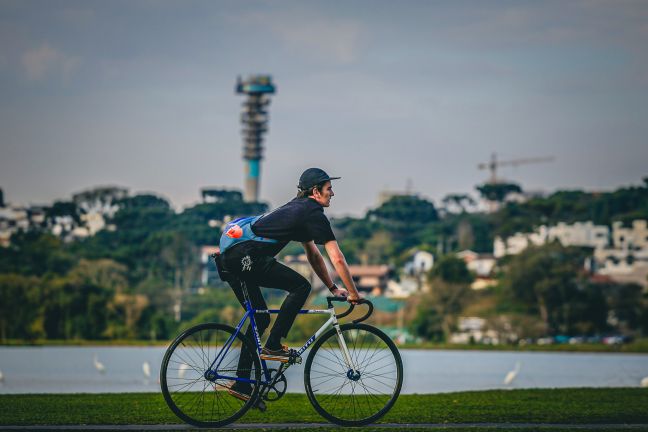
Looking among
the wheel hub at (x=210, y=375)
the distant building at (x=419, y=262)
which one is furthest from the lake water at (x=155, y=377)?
the distant building at (x=419, y=262)

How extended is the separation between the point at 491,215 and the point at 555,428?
17411 cm

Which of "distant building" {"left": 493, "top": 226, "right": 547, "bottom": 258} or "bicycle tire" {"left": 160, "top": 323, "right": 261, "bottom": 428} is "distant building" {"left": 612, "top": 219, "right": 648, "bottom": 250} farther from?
"bicycle tire" {"left": 160, "top": 323, "right": 261, "bottom": 428}

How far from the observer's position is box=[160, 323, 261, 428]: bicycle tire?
11.3 metres

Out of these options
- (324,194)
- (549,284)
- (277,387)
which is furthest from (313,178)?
(549,284)

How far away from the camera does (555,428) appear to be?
11.8 meters

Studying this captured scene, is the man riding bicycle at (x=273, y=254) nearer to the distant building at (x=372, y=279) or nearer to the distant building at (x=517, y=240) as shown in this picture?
the distant building at (x=372, y=279)

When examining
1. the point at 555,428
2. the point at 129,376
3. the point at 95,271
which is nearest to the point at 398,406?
the point at 555,428

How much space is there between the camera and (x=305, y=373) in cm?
1151

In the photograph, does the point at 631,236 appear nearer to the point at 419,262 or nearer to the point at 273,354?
the point at 419,262

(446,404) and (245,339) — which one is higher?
(245,339)

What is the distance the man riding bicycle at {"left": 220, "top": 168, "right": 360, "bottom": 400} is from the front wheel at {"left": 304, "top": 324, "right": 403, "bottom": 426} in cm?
39

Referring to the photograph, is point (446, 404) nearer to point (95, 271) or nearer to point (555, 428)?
Result: point (555, 428)

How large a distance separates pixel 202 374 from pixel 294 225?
171 cm

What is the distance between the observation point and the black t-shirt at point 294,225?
1138 cm
